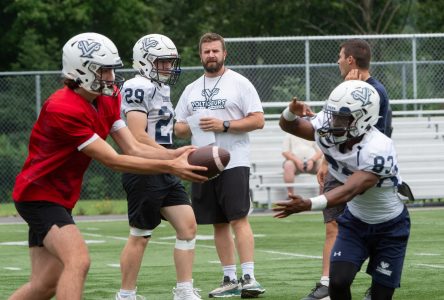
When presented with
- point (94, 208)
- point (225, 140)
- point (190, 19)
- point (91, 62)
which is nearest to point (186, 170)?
point (91, 62)

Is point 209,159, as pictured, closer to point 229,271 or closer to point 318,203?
point 318,203

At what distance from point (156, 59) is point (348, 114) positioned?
2.10 metres

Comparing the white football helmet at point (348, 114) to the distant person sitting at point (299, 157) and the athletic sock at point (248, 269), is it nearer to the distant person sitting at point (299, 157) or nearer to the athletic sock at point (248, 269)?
the athletic sock at point (248, 269)

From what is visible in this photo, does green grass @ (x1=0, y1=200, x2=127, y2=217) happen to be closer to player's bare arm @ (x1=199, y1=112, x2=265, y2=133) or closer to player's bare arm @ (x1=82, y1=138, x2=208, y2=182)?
player's bare arm @ (x1=199, y1=112, x2=265, y2=133)

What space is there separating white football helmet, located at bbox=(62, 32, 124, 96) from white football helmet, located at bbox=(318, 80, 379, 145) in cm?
124

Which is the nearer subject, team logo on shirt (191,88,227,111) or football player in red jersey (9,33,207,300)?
football player in red jersey (9,33,207,300)

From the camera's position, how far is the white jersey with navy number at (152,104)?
838 centimetres

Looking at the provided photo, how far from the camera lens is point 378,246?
716 cm

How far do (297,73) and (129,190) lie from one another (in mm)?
10362

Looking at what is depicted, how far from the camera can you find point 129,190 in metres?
8.45

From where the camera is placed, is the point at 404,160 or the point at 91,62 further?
the point at 404,160

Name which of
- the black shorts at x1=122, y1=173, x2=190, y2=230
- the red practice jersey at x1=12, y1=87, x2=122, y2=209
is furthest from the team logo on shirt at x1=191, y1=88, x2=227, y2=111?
the red practice jersey at x1=12, y1=87, x2=122, y2=209

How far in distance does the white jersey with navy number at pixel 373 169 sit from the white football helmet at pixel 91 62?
1.28m

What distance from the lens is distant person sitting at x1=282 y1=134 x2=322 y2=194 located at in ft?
55.9
